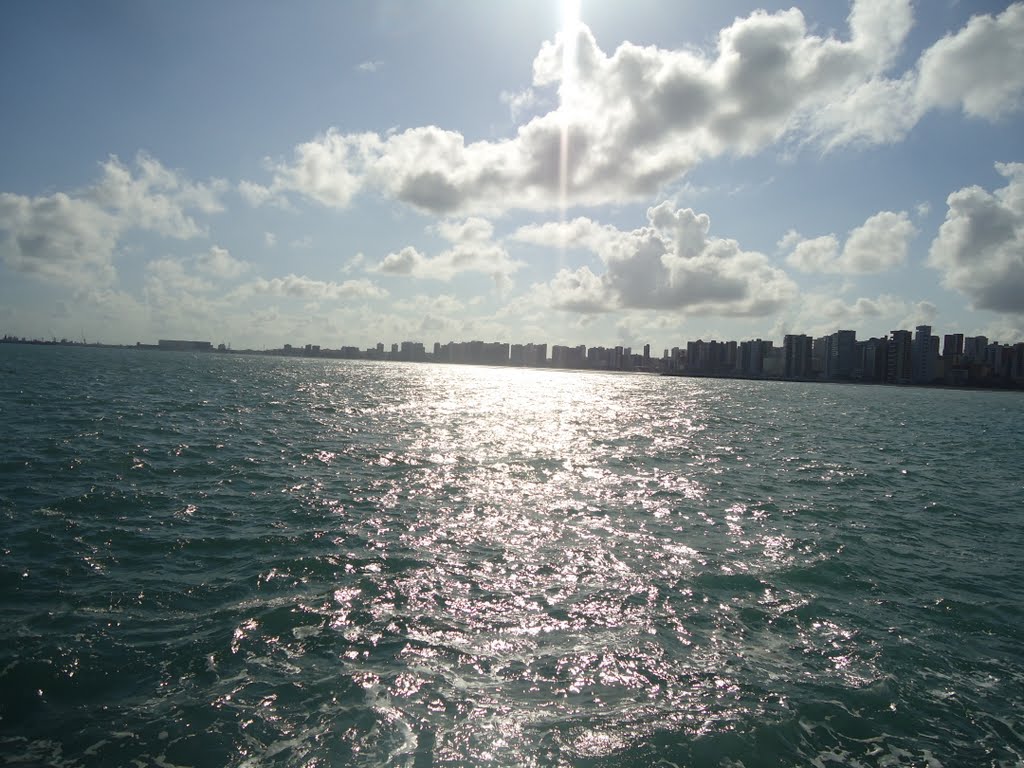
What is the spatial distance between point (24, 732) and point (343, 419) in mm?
40682

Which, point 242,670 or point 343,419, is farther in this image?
point 343,419

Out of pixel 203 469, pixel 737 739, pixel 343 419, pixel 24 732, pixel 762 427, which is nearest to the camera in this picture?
pixel 24 732

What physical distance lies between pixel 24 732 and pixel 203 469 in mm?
18369

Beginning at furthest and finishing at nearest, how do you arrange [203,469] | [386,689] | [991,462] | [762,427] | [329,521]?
[762,427] < [991,462] < [203,469] < [329,521] < [386,689]

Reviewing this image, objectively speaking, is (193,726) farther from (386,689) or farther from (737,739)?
(737,739)

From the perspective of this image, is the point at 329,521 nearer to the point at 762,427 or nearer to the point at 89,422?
the point at 89,422

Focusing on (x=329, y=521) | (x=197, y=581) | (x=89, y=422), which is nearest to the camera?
(x=197, y=581)

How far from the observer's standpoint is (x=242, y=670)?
9742mm

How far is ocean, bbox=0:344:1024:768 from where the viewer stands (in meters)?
8.40

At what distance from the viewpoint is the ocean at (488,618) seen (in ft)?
27.6

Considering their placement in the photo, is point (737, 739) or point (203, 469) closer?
point (737, 739)

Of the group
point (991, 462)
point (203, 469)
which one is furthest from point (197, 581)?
point (991, 462)

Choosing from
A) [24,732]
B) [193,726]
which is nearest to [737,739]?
[193,726]

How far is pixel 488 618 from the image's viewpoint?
1206 centimetres
